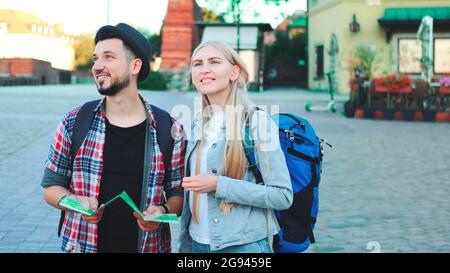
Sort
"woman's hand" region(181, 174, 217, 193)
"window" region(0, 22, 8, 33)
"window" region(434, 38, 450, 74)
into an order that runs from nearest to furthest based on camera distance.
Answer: "woman's hand" region(181, 174, 217, 193) → "window" region(0, 22, 8, 33) → "window" region(434, 38, 450, 74)

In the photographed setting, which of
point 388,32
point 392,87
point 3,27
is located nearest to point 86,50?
point 3,27

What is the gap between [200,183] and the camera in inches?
95.8

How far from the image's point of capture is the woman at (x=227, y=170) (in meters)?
2.48

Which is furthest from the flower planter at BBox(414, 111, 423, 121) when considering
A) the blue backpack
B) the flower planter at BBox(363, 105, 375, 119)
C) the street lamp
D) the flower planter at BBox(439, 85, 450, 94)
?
the blue backpack

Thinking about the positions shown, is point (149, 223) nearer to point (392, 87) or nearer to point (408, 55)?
point (392, 87)

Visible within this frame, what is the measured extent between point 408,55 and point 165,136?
108 ft

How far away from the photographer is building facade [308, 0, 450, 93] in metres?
33.4

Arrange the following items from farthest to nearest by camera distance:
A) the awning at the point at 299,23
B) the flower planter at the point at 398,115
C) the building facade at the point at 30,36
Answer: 1. the awning at the point at 299,23
2. the flower planter at the point at 398,115
3. the building facade at the point at 30,36

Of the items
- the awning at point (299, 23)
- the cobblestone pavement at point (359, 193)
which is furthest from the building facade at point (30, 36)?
the awning at point (299, 23)

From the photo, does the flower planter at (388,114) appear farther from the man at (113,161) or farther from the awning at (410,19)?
the man at (113,161)

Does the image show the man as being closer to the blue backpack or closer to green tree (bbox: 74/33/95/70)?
green tree (bbox: 74/33/95/70)

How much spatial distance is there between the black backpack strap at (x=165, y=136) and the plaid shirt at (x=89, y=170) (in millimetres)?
17

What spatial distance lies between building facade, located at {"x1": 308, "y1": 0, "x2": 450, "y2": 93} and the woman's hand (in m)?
30.9
